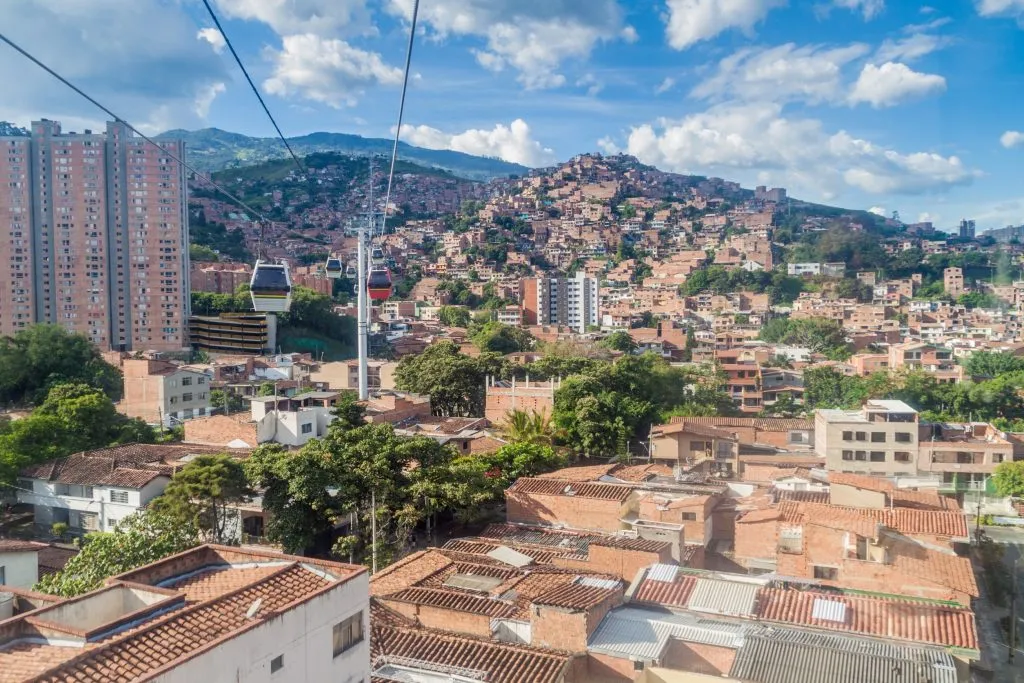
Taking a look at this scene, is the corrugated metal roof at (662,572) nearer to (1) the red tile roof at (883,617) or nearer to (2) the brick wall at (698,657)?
(1) the red tile roof at (883,617)

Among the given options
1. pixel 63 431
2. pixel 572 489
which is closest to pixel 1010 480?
pixel 572 489

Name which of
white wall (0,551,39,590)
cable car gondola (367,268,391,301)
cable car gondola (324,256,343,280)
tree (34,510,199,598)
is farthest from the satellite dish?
cable car gondola (367,268,391,301)

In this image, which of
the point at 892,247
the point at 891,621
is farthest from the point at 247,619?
the point at 892,247

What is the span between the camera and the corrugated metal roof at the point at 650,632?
18.9 feet

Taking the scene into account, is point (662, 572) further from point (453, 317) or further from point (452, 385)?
point (453, 317)

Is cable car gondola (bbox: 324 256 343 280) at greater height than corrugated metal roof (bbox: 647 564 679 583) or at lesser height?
greater

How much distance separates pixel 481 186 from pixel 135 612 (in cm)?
9130

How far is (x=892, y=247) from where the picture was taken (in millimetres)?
48062

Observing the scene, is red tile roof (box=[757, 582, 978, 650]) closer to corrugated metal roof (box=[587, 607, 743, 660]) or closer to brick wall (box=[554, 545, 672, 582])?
corrugated metal roof (box=[587, 607, 743, 660])

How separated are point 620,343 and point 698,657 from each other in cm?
2678

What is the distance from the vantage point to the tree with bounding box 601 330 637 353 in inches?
1255

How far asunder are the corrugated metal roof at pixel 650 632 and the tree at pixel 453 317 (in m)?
35.5

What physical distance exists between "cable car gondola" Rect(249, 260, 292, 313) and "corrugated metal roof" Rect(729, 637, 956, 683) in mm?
4671

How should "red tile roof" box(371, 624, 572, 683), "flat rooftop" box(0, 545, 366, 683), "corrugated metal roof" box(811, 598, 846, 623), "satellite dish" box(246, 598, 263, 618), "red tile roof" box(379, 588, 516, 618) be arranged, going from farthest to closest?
1. "red tile roof" box(379, 588, 516, 618)
2. "corrugated metal roof" box(811, 598, 846, 623)
3. "red tile roof" box(371, 624, 572, 683)
4. "satellite dish" box(246, 598, 263, 618)
5. "flat rooftop" box(0, 545, 366, 683)
